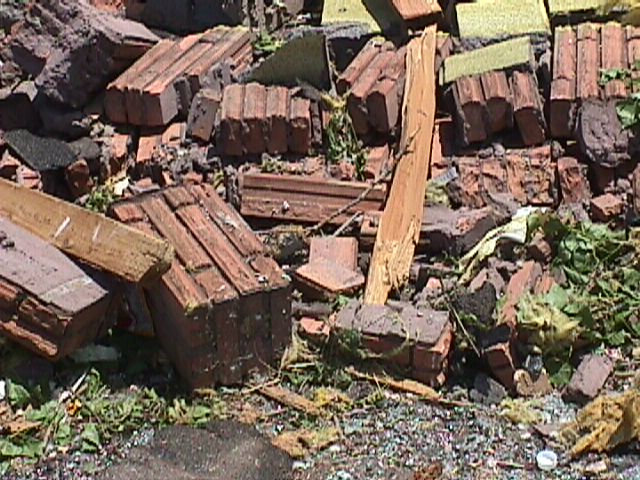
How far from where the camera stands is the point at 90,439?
5.34 metres

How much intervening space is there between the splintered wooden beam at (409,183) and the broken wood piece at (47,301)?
4.72ft

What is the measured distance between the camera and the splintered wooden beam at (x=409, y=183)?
624 centimetres

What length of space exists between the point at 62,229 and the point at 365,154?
2.04 metres

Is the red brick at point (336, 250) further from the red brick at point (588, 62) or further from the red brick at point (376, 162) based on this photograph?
the red brick at point (588, 62)

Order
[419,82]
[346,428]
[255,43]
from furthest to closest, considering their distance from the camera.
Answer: [255,43], [419,82], [346,428]

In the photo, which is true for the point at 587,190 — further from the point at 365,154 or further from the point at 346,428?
the point at 346,428

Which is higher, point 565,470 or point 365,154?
point 365,154

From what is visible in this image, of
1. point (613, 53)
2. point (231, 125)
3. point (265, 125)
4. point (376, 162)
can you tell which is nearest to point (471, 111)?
point (376, 162)

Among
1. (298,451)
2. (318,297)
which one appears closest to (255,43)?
(318,297)

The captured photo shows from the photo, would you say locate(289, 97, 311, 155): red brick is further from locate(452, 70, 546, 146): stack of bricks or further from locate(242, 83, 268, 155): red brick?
locate(452, 70, 546, 146): stack of bricks

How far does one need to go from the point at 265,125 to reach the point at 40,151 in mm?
1534

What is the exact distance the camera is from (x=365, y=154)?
23.2ft

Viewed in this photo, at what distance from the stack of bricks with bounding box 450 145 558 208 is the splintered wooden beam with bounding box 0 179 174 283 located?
2091mm

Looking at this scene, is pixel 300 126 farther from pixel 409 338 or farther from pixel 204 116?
pixel 409 338
